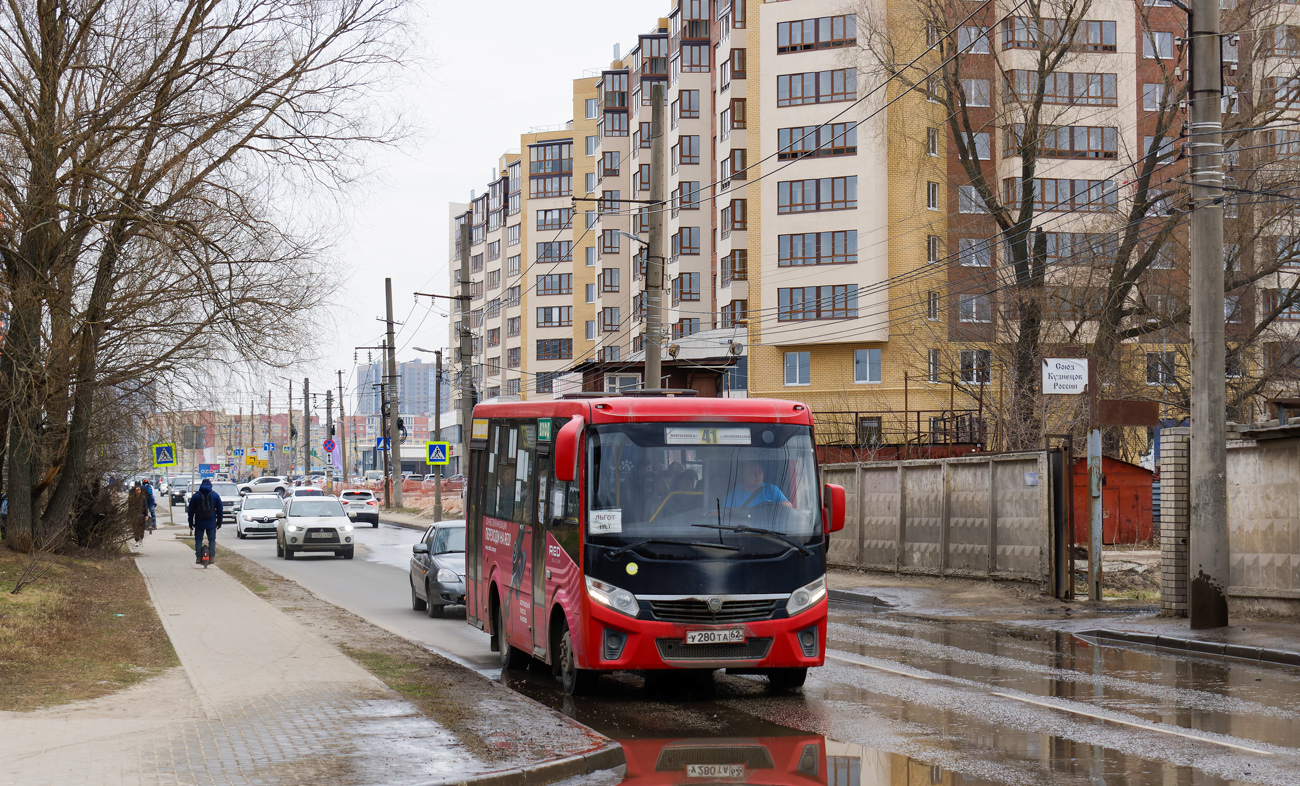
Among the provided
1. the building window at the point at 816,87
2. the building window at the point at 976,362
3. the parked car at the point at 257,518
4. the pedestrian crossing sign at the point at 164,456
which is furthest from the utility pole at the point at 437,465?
the building window at the point at 816,87

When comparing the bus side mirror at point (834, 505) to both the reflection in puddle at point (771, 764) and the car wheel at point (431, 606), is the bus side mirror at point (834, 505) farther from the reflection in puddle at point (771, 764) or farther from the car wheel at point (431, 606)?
the car wheel at point (431, 606)

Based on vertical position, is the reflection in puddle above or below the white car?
above

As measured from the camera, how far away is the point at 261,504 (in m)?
47.0

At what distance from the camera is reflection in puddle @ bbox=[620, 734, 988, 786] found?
7980 mm

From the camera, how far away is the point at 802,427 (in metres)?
11.8

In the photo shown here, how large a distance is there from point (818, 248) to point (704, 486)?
5168cm

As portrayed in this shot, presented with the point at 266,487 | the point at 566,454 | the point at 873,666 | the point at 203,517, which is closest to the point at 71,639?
the point at 566,454

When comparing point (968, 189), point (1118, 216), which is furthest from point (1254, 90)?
point (968, 189)

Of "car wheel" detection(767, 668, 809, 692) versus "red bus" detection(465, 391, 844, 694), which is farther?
"car wheel" detection(767, 668, 809, 692)

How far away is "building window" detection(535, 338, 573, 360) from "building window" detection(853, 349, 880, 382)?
53.0 meters

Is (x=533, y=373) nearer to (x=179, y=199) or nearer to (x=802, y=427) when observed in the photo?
(x=179, y=199)

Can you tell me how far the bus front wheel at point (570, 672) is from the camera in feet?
37.4

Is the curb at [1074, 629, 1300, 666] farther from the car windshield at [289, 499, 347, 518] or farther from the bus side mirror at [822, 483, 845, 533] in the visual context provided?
the car windshield at [289, 499, 347, 518]

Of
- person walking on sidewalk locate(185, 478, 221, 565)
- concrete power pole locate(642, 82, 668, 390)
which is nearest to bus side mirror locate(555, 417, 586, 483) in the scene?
concrete power pole locate(642, 82, 668, 390)
